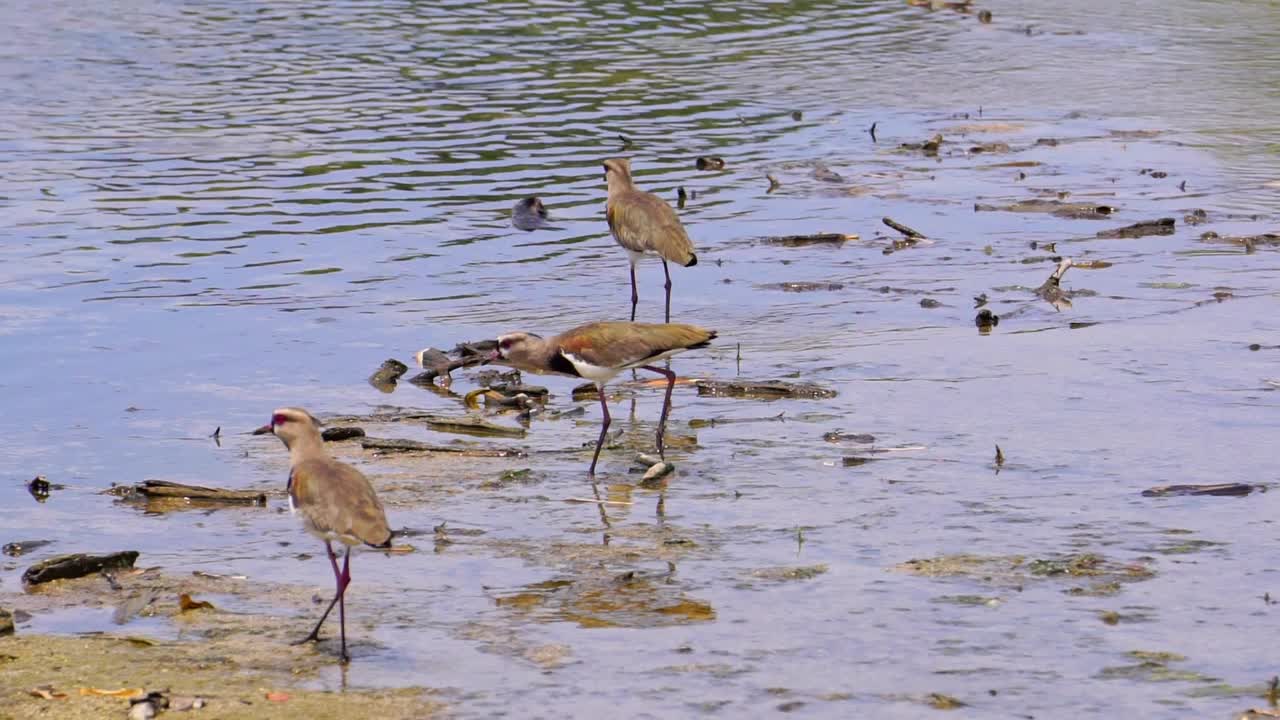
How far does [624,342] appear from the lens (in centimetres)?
1149

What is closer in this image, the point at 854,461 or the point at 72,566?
the point at 72,566

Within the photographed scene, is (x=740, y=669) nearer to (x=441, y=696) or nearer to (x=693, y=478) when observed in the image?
(x=441, y=696)

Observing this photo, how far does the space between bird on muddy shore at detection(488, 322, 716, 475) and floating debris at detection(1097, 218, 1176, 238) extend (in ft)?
24.0

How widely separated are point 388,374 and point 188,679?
18.1 feet

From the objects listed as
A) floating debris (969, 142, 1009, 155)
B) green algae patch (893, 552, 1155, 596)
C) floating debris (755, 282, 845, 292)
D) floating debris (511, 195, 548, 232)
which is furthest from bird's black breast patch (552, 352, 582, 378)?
floating debris (969, 142, 1009, 155)

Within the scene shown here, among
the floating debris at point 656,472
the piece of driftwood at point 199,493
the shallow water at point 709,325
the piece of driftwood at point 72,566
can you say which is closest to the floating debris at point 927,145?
the shallow water at point 709,325

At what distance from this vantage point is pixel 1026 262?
55.5 feet

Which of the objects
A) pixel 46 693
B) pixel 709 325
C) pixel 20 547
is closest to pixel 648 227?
pixel 709 325

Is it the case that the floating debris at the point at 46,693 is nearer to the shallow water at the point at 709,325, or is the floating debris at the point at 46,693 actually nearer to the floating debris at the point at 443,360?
the shallow water at the point at 709,325

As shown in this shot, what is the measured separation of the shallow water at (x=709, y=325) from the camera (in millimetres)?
8742

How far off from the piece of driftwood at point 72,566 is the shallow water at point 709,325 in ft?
1.57

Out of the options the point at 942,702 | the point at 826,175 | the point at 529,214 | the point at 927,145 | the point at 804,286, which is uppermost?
the point at 927,145

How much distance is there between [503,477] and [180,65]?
1906 cm

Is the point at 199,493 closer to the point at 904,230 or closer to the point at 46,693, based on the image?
the point at 46,693
